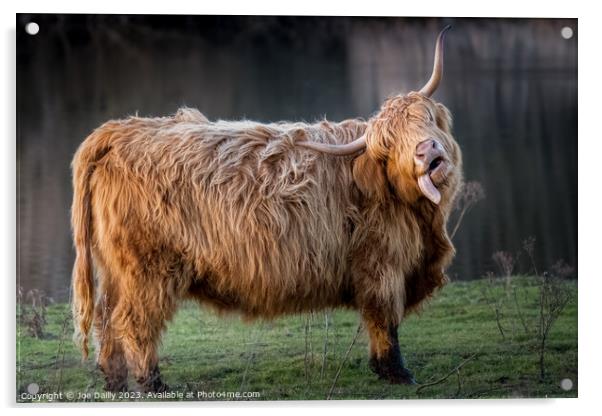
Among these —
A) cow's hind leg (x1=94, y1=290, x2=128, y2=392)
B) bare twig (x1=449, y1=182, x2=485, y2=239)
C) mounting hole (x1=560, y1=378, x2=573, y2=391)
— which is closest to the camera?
cow's hind leg (x1=94, y1=290, x2=128, y2=392)

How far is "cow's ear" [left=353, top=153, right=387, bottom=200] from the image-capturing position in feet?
19.7

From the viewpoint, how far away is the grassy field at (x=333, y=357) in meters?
6.17

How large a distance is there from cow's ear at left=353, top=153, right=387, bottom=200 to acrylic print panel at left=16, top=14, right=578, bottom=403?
11mm

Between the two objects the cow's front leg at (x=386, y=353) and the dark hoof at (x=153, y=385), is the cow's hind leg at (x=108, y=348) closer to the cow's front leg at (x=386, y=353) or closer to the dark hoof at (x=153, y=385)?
the dark hoof at (x=153, y=385)

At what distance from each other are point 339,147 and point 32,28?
6.14ft

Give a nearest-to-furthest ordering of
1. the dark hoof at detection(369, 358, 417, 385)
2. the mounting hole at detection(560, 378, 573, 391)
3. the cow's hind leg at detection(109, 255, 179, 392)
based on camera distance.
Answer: the cow's hind leg at detection(109, 255, 179, 392) → the dark hoof at detection(369, 358, 417, 385) → the mounting hole at detection(560, 378, 573, 391)

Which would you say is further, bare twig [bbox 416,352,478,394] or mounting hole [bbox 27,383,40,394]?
bare twig [bbox 416,352,478,394]

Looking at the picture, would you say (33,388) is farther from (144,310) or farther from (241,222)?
(241,222)

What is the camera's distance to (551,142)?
6.45 meters

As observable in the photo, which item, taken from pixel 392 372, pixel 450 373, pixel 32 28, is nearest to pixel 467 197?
pixel 450 373

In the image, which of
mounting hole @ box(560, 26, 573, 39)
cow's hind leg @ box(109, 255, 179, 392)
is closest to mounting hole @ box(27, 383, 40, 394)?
cow's hind leg @ box(109, 255, 179, 392)

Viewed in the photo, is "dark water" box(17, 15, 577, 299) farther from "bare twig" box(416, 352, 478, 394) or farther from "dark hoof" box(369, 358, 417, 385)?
"dark hoof" box(369, 358, 417, 385)

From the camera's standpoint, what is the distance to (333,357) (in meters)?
6.33
